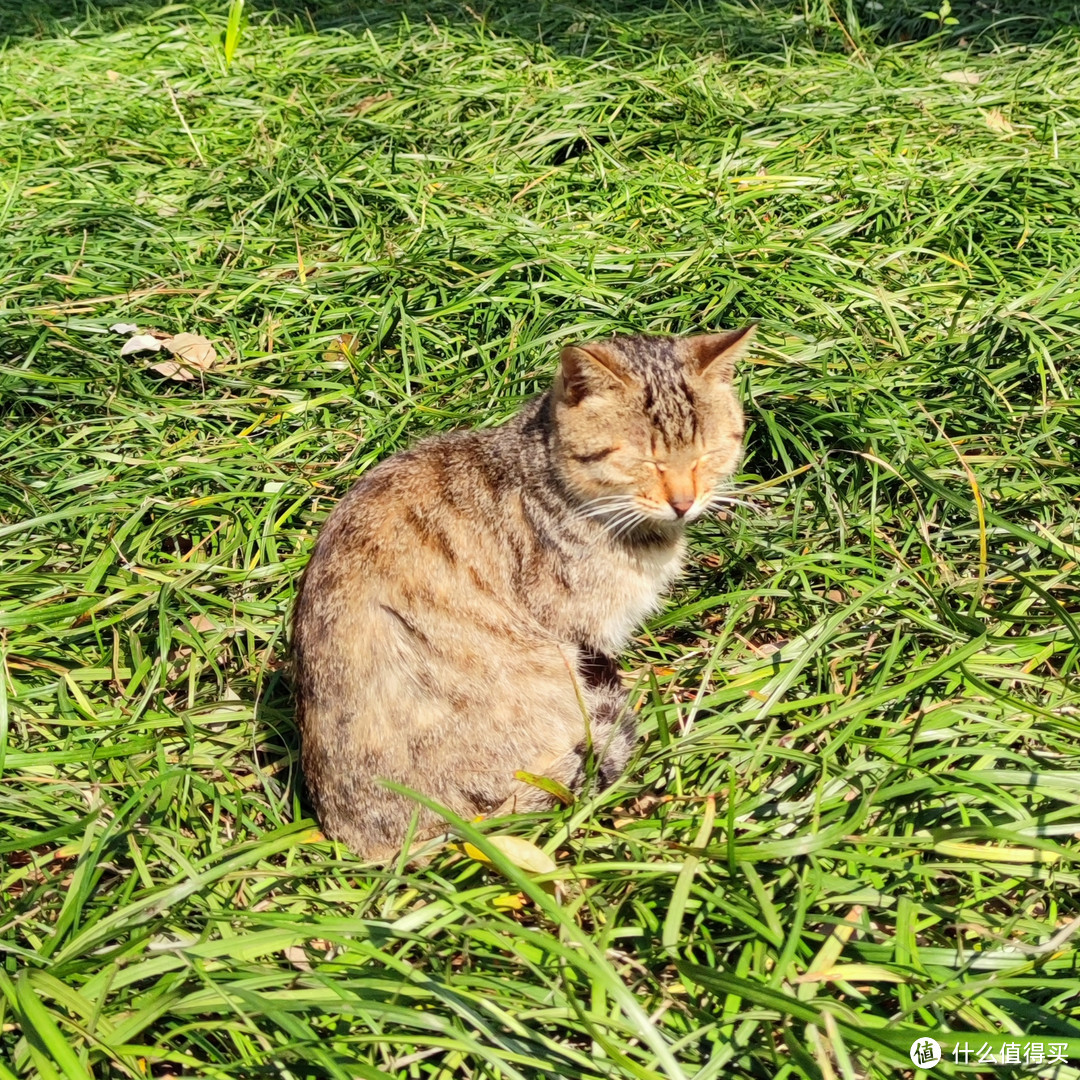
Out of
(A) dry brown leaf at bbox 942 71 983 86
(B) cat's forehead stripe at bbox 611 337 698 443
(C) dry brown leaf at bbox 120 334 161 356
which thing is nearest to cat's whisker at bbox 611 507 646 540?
(B) cat's forehead stripe at bbox 611 337 698 443

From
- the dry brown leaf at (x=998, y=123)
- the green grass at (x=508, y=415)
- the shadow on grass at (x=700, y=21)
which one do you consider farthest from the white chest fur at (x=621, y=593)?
the shadow on grass at (x=700, y=21)

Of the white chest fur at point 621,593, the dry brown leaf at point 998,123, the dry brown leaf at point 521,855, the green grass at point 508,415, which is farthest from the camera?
the dry brown leaf at point 998,123

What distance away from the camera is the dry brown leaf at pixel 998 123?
212 inches

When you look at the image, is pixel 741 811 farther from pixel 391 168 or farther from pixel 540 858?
pixel 391 168

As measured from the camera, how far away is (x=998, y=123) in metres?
5.46

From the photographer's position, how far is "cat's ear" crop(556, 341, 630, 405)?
3074 millimetres

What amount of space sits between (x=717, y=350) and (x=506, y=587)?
0.93 meters

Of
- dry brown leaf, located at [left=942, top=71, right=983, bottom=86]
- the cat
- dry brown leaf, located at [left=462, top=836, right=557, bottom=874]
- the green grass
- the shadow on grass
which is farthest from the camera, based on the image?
the shadow on grass

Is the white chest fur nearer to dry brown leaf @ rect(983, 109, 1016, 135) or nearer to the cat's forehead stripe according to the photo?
the cat's forehead stripe

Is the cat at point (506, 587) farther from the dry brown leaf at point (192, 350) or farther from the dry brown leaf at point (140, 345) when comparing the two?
the dry brown leaf at point (140, 345)

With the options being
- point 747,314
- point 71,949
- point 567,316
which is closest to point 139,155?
point 567,316

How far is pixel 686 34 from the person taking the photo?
649 cm

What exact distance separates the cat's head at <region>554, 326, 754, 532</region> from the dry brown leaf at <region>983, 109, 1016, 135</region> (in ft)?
10.1

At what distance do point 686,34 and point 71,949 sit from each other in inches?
237
